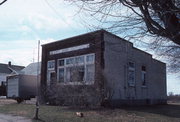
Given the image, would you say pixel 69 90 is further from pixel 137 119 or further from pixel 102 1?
pixel 102 1

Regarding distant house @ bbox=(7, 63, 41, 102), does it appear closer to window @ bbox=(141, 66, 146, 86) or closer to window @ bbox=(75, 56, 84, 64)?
window @ bbox=(75, 56, 84, 64)

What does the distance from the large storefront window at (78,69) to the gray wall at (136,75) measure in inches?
55.6

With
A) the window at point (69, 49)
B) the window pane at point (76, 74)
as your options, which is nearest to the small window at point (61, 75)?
the window pane at point (76, 74)

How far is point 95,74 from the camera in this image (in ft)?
69.1

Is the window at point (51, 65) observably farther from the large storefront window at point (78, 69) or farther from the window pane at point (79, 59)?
the window pane at point (79, 59)

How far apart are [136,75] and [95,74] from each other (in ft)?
18.8

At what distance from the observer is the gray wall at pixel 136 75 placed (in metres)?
21.6

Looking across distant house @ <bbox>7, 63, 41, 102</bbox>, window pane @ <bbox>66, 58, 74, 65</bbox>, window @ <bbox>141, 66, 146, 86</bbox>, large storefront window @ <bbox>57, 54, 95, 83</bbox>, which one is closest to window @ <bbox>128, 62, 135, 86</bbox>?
window @ <bbox>141, 66, 146, 86</bbox>

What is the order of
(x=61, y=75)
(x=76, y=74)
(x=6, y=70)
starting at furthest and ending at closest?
(x=6, y=70)
(x=61, y=75)
(x=76, y=74)

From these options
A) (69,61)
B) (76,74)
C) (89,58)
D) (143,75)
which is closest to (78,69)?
(76,74)

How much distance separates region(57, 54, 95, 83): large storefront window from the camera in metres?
20.9

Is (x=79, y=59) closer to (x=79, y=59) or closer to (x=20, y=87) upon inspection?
(x=79, y=59)

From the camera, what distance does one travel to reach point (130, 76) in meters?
24.7

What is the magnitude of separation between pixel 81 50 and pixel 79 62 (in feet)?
3.26
